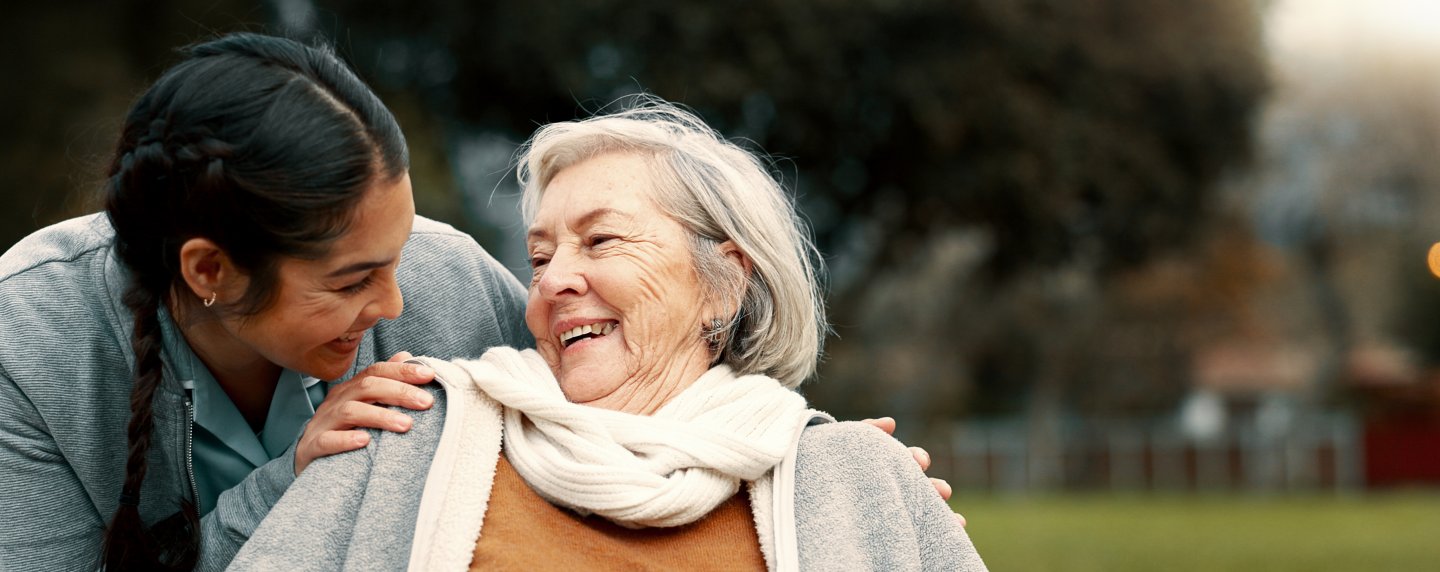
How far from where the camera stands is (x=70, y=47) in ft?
32.9

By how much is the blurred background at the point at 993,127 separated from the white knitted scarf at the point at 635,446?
833mm

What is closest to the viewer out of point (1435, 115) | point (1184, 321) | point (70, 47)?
point (70, 47)

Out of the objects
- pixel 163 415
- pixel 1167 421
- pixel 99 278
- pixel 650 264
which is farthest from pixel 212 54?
pixel 1167 421

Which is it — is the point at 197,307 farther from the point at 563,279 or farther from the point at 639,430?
the point at 639,430

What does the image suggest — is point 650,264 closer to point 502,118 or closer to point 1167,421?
point 502,118

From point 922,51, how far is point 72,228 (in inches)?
449

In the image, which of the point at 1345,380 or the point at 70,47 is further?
the point at 1345,380

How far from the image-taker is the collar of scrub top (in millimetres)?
2443

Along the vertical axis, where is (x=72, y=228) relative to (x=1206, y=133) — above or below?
above

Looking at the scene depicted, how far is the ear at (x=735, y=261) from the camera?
8.66ft

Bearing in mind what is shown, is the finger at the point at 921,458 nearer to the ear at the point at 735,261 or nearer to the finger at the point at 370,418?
the ear at the point at 735,261

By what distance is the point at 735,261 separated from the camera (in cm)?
265

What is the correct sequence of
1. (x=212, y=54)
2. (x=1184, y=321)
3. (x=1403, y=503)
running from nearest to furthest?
(x=212, y=54)
(x=1403, y=503)
(x=1184, y=321)

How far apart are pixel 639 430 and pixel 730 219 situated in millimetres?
518
